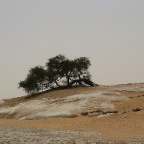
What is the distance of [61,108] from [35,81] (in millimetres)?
16051

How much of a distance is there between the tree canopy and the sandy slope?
712 cm

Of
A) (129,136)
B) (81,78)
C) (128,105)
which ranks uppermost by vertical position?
(81,78)

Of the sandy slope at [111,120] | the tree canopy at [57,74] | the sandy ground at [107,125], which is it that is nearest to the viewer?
the sandy ground at [107,125]

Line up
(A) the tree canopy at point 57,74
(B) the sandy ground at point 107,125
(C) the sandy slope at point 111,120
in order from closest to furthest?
(B) the sandy ground at point 107,125, (C) the sandy slope at point 111,120, (A) the tree canopy at point 57,74

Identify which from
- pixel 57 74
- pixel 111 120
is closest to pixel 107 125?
pixel 111 120

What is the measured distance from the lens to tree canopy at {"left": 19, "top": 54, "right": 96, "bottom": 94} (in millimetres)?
50938

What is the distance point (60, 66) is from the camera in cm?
5075

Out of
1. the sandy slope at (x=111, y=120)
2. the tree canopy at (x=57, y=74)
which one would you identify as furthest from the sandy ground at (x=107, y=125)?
the tree canopy at (x=57, y=74)

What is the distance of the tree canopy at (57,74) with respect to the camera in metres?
50.9

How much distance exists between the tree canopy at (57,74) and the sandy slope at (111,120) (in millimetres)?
7117

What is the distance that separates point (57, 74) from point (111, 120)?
21.6m

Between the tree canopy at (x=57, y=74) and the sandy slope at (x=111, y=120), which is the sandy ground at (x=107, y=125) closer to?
the sandy slope at (x=111, y=120)

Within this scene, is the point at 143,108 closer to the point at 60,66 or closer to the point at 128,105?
the point at 128,105

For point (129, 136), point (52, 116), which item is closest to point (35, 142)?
point (129, 136)
